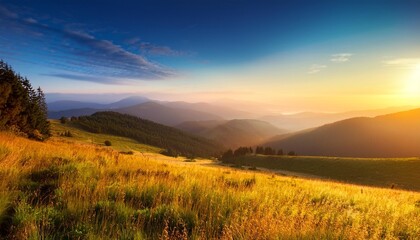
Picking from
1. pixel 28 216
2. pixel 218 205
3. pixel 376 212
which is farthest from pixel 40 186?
pixel 376 212

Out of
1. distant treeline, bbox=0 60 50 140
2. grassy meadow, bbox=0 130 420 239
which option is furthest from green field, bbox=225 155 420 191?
distant treeline, bbox=0 60 50 140

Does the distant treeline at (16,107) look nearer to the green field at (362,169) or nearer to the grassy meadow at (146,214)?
the grassy meadow at (146,214)

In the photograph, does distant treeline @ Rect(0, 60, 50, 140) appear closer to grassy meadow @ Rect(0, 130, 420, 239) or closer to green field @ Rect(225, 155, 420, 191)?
grassy meadow @ Rect(0, 130, 420, 239)

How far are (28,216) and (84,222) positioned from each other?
100 centimetres

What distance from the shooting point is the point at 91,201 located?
6.80 meters

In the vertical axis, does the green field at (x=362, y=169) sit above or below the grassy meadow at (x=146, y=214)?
below

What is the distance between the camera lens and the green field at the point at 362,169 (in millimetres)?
57344

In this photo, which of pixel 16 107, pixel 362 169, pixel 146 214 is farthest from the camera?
pixel 362 169

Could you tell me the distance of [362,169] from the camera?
67.8 meters

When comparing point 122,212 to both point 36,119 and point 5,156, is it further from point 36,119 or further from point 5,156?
point 36,119

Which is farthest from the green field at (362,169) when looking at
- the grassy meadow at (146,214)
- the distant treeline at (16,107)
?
the distant treeline at (16,107)

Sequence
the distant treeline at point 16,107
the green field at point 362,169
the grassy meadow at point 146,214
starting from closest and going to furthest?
the grassy meadow at point 146,214 < the distant treeline at point 16,107 < the green field at point 362,169

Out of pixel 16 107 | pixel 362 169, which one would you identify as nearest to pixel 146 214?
pixel 16 107

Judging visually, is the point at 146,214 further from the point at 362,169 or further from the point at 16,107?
the point at 362,169
